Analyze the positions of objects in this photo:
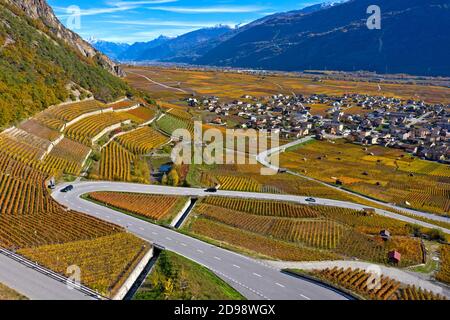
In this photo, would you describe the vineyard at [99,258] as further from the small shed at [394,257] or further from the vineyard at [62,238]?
the small shed at [394,257]

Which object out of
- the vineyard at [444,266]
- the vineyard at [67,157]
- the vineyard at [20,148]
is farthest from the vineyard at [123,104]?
the vineyard at [444,266]

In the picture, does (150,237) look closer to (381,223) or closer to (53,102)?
(381,223)

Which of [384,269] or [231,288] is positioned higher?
[231,288]

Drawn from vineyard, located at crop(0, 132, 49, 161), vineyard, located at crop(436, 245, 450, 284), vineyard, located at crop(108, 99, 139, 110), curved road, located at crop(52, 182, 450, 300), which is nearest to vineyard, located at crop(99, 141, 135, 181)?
curved road, located at crop(52, 182, 450, 300)

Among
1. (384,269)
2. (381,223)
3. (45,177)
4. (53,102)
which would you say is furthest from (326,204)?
(53,102)

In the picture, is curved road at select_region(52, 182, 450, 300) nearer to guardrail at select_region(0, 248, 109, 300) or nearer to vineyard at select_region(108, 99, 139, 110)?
guardrail at select_region(0, 248, 109, 300)

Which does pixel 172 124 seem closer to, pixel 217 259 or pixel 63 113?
pixel 63 113
